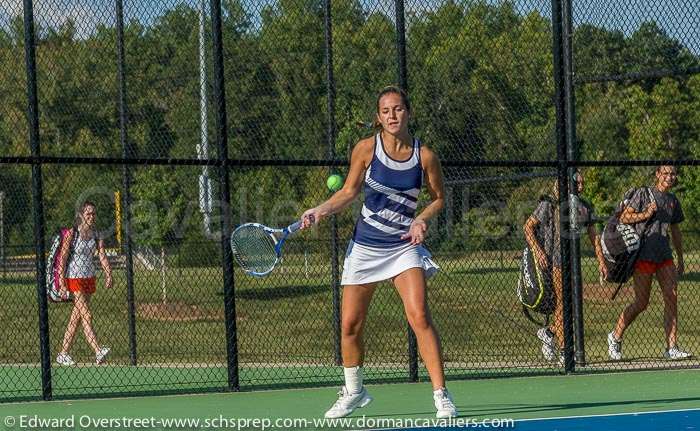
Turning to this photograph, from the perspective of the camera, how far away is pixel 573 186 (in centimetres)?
1063

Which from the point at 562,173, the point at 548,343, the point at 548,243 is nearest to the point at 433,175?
the point at 562,173

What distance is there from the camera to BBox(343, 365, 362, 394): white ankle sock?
738 cm

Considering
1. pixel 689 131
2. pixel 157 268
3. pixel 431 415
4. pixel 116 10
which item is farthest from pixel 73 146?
pixel 689 131

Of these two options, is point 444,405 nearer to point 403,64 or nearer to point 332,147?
point 403,64

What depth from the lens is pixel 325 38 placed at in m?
11.3

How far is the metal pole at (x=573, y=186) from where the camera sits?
10.5m

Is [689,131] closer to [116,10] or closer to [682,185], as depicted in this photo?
[682,185]

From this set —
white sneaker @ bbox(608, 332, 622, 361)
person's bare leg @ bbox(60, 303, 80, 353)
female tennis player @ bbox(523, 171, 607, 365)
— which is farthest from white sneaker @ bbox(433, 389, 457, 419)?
person's bare leg @ bbox(60, 303, 80, 353)

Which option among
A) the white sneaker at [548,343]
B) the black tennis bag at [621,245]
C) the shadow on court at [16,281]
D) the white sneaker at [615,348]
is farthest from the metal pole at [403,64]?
the shadow on court at [16,281]

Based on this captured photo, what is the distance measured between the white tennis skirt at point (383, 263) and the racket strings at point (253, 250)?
2.36 feet

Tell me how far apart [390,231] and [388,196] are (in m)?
0.19

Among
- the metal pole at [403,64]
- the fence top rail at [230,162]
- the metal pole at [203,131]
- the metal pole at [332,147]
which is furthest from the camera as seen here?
the metal pole at [203,131]

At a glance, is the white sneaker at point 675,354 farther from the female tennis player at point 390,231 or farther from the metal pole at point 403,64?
the female tennis player at point 390,231

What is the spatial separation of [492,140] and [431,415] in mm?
5786
